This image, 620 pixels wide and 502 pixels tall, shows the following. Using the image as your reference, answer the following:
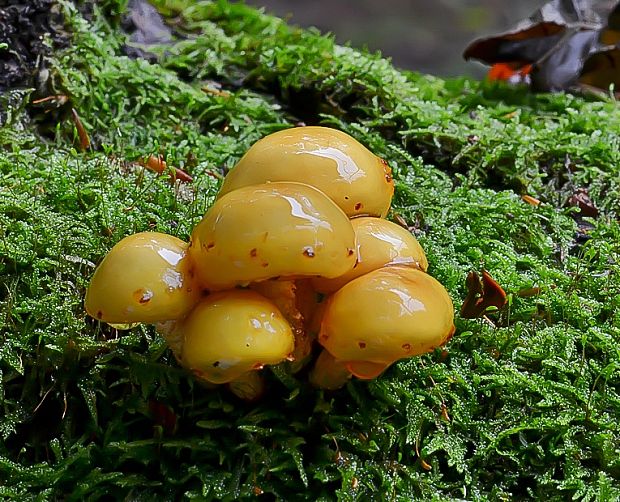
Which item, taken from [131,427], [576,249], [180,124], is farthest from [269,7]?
[131,427]

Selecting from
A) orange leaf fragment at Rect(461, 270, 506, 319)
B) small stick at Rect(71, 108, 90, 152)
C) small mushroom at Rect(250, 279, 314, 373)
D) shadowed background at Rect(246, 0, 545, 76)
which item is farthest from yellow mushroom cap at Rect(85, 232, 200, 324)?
shadowed background at Rect(246, 0, 545, 76)

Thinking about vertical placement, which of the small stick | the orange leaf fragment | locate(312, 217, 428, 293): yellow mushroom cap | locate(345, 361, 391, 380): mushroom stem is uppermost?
locate(312, 217, 428, 293): yellow mushroom cap

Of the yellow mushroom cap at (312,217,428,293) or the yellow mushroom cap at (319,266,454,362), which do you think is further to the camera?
the yellow mushroom cap at (312,217,428,293)

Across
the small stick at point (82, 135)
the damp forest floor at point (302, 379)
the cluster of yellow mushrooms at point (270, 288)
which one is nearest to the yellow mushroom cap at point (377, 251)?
the cluster of yellow mushrooms at point (270, 288)

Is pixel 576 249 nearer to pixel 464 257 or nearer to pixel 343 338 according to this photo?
pixel 464 257

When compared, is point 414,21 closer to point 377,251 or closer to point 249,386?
point 377,251

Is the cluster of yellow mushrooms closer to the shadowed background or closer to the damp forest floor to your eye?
the damp forest floor
